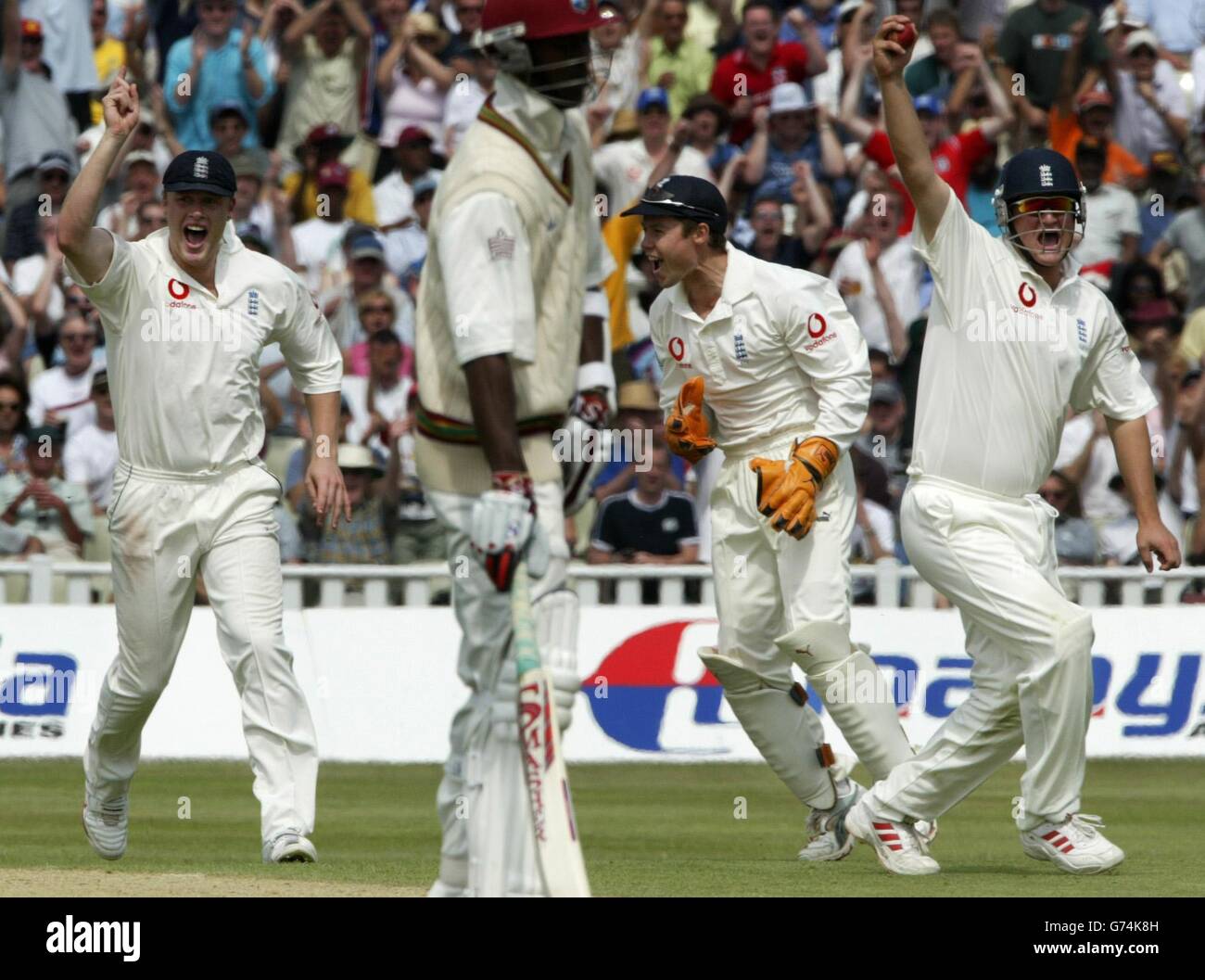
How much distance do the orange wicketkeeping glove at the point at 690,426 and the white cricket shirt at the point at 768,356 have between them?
0.13 meters

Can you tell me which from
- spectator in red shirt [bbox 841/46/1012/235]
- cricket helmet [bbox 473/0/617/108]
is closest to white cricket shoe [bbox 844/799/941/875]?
cricket helmet [bbox 473/0/617/108]

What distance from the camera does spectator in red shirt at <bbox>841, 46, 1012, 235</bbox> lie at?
15.8 metres

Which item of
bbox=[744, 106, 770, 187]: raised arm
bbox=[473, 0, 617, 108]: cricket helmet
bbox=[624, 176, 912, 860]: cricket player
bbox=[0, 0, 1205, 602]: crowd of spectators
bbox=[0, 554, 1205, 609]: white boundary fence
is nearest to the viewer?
bbox=[473, 0, 617, 108]: cricket helmet

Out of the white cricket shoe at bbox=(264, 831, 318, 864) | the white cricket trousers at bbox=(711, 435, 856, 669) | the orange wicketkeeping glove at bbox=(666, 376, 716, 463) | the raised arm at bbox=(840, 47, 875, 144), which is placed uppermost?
the raised arm at bbox=(840, 47, 875, 144)

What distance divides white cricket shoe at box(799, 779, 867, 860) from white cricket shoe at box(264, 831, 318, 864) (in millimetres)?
1989

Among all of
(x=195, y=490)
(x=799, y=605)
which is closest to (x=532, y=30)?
(x=195, y=490)

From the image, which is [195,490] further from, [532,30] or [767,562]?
[532,30]

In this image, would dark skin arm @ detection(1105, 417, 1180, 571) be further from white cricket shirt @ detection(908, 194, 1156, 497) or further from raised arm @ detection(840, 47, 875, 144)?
raised arm @ detection(840, 47, 875, 144)

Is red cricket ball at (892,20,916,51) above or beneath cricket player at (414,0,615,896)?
above

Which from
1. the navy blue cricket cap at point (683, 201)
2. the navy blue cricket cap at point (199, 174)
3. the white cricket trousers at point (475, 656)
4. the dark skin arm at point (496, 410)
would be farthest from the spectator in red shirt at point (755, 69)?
the dark skin arm at point (496, 410)

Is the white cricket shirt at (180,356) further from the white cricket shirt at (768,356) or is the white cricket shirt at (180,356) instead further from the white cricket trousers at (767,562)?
the white cricket trousers at (767,562)

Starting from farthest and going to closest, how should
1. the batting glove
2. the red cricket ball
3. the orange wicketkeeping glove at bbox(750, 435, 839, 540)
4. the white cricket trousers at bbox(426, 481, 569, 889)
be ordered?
1. the orange wicketkeeping glove at bbox(750, 435, 839, 540)
2. the red cricket ball
3. the white cricket trousers at bbox(426, 481, 569, 889)
4. the batting glove
